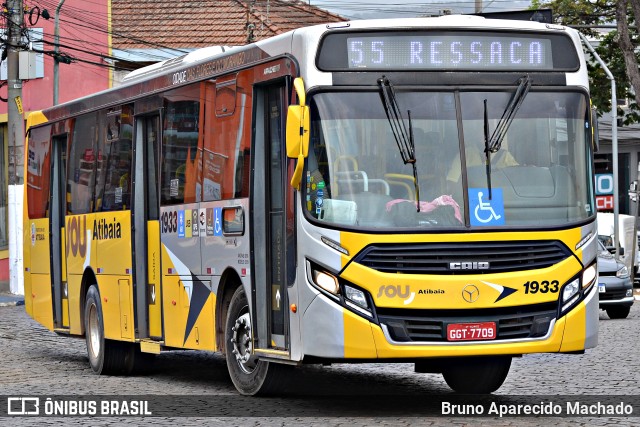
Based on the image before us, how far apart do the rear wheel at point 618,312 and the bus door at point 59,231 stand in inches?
473

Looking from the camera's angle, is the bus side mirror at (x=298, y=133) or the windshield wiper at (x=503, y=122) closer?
the bus side mirror at (x=298, y=133)

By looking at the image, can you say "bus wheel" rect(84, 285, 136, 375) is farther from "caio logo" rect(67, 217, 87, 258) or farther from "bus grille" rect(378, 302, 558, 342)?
"bus grille" rect(378, 302, 558, 342)

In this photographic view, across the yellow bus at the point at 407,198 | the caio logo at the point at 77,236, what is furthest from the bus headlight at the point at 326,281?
the caio logo at the point at 77,236

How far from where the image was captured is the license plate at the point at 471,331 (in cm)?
1060

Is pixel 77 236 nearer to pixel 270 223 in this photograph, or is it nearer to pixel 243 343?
pixel 243 343

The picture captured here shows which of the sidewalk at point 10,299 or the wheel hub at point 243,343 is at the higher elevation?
the wheel hub at point 243,343

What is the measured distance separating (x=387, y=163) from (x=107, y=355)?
6.31 meters

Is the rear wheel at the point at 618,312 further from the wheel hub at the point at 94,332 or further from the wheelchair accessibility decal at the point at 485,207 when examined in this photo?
the wheelchair accessibility decal at the point at 485,207

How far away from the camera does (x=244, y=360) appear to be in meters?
12.3

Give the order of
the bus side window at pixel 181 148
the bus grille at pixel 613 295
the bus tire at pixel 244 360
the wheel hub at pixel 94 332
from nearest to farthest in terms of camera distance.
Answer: the bus tire at pixel 244 360, the bus side window at pixel 181 148, the wheel hub at pixel 94 332, the bus grille at pixel 613 295

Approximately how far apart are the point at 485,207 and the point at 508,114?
0.79m

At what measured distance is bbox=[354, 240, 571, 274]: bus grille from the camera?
34.8ft

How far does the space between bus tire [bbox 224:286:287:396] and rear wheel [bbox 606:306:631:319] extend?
15172 millimetres

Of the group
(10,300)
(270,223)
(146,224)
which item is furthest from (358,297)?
(10,300)
